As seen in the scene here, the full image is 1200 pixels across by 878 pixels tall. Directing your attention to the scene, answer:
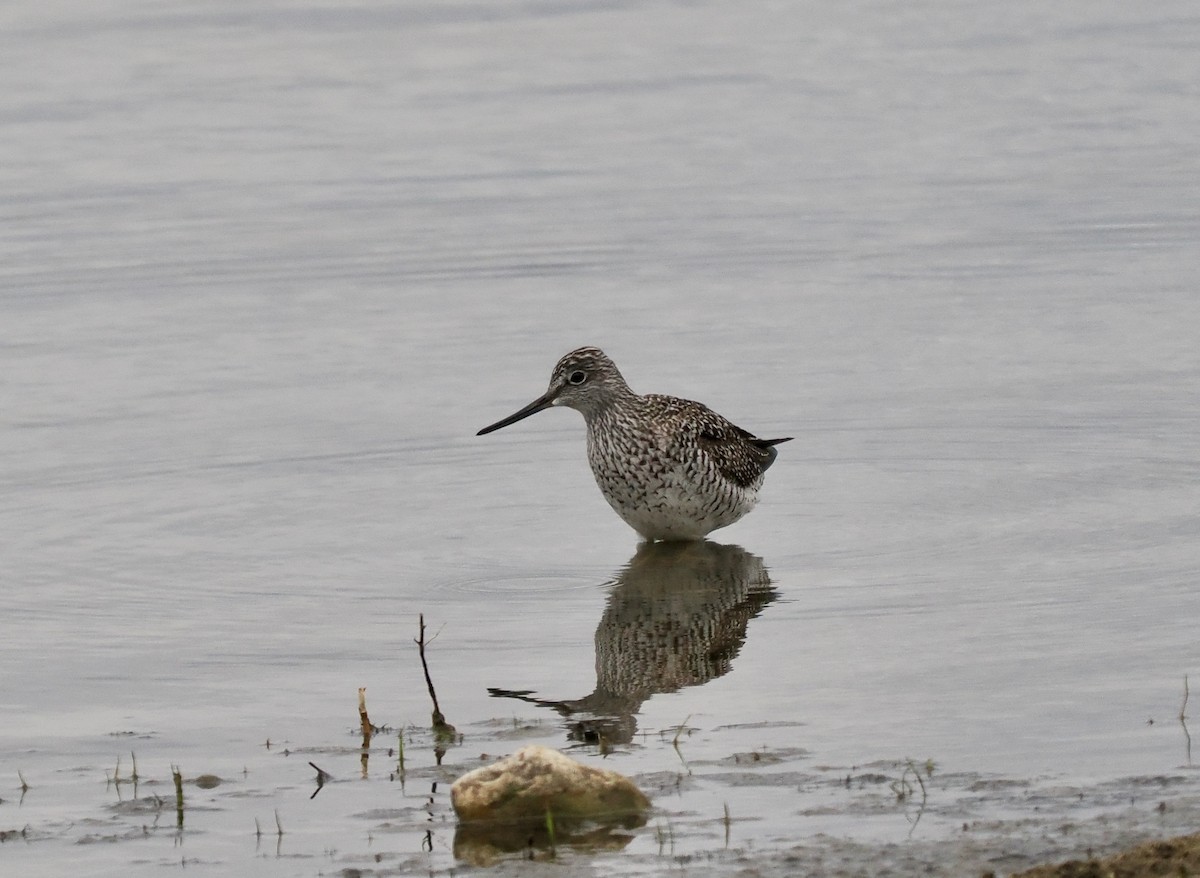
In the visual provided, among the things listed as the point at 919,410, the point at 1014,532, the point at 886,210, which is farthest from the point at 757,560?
the point at 886,210

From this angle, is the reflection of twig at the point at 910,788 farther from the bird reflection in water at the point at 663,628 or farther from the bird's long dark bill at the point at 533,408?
the bird's long dark bill at the point at 533,408

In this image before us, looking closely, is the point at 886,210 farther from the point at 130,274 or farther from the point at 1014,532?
the point at 1014,532

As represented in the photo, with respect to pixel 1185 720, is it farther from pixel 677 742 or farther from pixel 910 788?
pixel 677 742

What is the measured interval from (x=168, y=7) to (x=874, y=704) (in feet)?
61.8

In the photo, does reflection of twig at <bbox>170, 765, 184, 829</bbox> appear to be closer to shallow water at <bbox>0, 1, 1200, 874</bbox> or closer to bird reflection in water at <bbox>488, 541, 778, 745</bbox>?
shallow water at <bbox>0, 1, 1200, 874</bbox>

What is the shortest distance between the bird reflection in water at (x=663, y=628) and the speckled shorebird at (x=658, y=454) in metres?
0.22

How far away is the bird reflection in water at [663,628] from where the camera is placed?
832cm

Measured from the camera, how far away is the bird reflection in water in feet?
27.3

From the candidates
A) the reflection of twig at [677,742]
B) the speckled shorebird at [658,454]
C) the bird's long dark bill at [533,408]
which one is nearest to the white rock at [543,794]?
the reflection of twig at [677,742]

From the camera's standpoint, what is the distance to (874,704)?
→ 819 centimetres

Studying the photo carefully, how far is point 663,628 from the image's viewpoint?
9.68 metres

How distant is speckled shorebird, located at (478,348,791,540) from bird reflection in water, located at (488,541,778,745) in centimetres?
22

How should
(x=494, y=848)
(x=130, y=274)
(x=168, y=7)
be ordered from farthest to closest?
(x=168, y=7) < (x=130, y=274) < (x=494, y=848)

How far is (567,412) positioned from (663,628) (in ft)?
17.4
